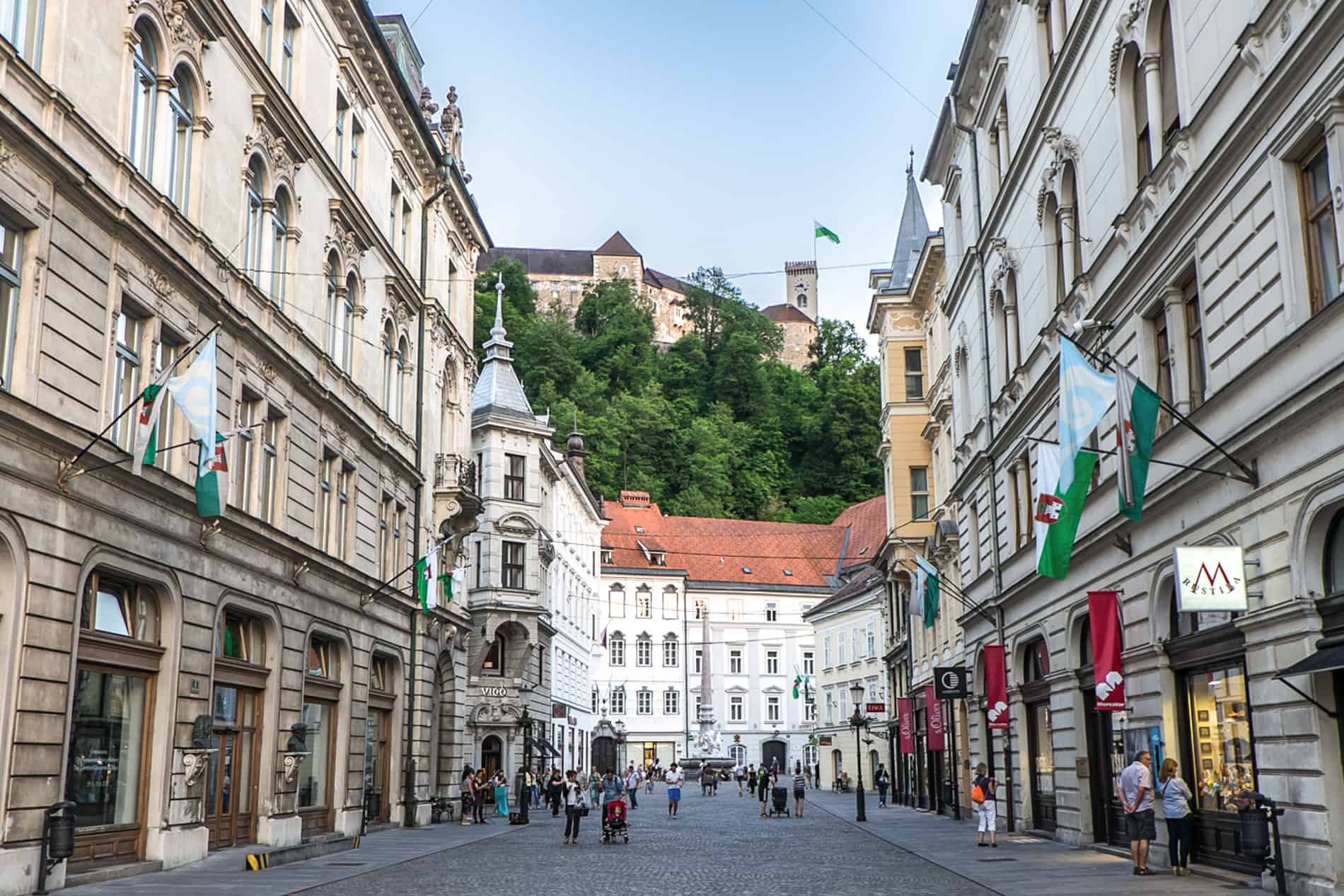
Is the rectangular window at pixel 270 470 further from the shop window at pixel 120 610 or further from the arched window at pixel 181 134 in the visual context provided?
the arched window at pixel 181 134

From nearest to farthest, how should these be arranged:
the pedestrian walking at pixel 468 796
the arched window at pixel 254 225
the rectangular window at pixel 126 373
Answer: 1. the rectangular window at pixel 126 373
2. the arched window at pixel 254 225
3. the pedestrian walking at pixel 468 796

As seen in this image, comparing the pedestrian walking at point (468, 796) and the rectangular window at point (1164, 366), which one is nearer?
the rectangular window at point (1164, 366)

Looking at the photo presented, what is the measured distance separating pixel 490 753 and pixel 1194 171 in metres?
38.3

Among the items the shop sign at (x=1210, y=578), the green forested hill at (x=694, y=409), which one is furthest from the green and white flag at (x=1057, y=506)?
the green forested hill at (x=694, y=409)

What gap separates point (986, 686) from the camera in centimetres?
2903

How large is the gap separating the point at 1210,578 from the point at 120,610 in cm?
1315

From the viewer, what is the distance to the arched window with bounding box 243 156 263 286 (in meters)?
22.4

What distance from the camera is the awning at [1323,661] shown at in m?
12.2

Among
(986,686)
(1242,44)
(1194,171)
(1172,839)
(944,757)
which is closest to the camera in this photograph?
(1242,44)

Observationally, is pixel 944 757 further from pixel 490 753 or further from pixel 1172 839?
pixel 1172 839

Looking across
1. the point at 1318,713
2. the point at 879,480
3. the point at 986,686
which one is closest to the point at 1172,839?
the point at 1318,713

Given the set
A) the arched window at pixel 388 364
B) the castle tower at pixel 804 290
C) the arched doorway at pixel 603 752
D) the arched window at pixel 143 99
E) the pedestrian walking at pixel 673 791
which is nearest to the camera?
the arched window at pixel 143 99

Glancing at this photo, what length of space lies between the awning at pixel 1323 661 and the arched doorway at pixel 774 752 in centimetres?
8114

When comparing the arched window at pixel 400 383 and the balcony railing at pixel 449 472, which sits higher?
the arched window at pixel 400 383
